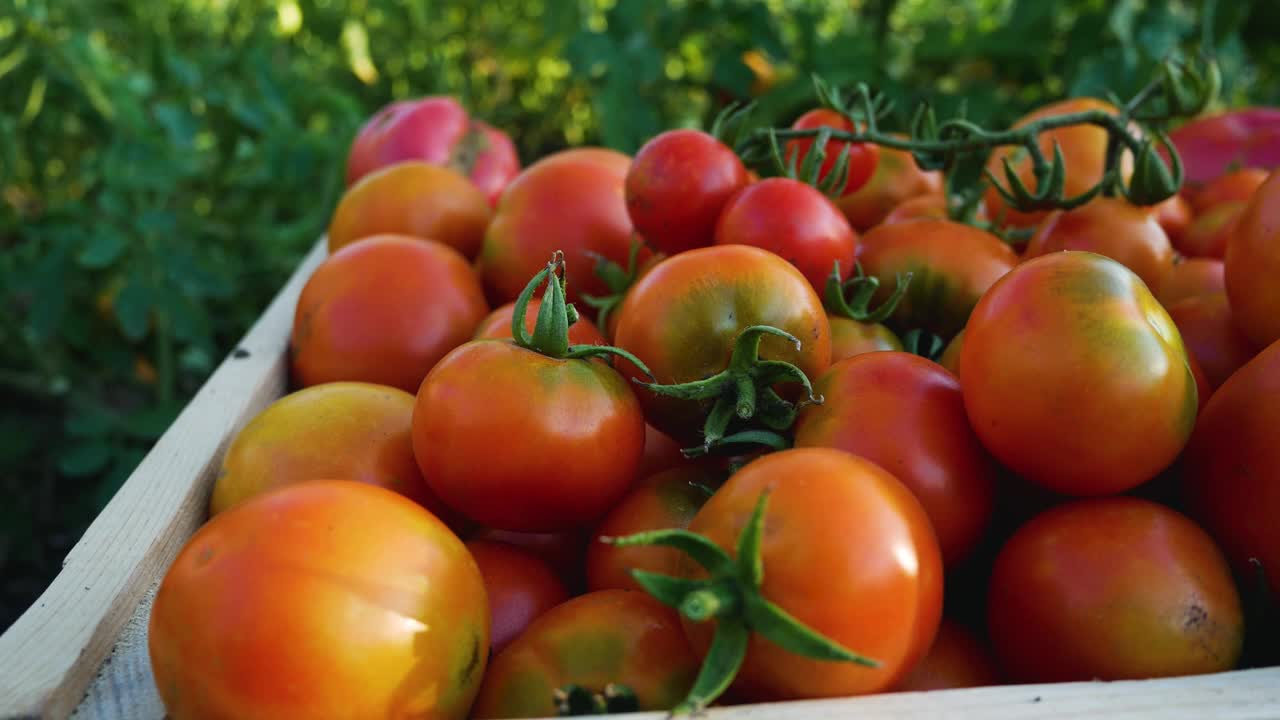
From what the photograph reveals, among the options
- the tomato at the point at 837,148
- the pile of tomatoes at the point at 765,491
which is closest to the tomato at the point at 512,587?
the pile of tomatoes at the point at 765,491

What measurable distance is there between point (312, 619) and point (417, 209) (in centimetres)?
93

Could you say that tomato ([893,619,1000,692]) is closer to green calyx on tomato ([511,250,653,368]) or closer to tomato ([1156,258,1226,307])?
green calyx on tomato ([511,250,653,368])

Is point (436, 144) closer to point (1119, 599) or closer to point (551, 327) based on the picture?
point (551, 327)

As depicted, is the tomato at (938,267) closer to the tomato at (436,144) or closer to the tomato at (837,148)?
the tomato at (837,148)

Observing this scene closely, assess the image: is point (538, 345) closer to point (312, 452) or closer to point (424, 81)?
point (312, 452)

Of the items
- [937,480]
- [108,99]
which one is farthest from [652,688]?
[108,99]

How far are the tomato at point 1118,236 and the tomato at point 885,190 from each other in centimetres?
37

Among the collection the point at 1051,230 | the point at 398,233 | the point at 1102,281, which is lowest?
the point at 398,233

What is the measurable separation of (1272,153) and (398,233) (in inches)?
69.1

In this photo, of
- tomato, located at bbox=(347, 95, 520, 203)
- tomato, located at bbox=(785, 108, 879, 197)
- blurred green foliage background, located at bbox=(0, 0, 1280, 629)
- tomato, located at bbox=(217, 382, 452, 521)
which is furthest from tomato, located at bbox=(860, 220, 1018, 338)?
blurred green foliage background, located at bbox=(0, 0, 1280, 629)

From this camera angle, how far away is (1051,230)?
1226 millimetres

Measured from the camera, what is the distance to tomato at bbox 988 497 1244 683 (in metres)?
0.77

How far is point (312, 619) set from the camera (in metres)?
0.68

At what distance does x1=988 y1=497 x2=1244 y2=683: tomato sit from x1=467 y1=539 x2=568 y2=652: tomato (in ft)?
1.34
